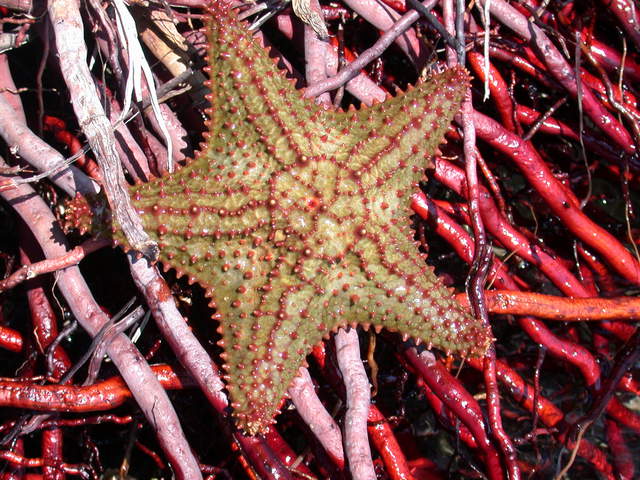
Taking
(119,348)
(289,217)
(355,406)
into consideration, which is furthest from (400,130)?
(119,348)

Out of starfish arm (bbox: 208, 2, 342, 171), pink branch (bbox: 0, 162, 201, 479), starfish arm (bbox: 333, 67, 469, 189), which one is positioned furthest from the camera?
pink branch (bbox: 0, 162, 201, 479)

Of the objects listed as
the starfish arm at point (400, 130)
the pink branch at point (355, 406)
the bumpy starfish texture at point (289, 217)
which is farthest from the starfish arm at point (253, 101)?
the pink branch at point (355, 406)

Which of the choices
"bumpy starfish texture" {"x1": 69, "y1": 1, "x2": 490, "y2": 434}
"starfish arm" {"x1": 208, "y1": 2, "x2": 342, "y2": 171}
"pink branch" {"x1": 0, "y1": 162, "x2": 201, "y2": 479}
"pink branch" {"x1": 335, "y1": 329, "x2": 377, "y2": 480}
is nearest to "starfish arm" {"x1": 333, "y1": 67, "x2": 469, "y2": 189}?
"bumpy starfish texture" {"x1": 69, "y1": 1, "x2": 490, "y2": 434}

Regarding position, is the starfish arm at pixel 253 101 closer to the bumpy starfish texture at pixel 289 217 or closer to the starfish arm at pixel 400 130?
the bumpy starfish texture at pixel 289 217

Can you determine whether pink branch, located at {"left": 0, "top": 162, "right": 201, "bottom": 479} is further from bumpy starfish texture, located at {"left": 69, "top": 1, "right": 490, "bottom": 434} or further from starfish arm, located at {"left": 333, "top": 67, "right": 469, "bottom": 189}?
starfish arm, located at {"left": 333, "top": 67, "right": 469, "bottom": 189}

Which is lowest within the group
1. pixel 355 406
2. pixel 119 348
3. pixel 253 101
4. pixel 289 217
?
pixel 119 348

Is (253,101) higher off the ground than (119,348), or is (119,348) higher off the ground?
(253,101)

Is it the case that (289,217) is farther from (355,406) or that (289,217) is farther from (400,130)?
(355,406)

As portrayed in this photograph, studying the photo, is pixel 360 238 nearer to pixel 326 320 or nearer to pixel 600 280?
pixel 326 320

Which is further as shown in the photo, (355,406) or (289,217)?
(355,406)
